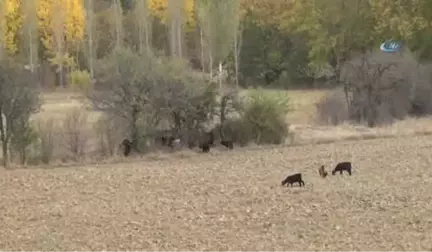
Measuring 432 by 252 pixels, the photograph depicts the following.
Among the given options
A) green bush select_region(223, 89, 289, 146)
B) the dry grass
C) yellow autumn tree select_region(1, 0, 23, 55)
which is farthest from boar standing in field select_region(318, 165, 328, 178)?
yellow autumn tree select_region(1, 0, 23, 55)

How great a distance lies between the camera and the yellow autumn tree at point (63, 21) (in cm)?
6172

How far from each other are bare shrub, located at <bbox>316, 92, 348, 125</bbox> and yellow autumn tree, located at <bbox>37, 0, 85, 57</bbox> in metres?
29.1

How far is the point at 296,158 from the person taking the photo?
83.3 feet

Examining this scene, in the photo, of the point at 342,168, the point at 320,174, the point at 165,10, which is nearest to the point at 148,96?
the point at 320,174

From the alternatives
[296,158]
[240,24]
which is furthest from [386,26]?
[296,158]

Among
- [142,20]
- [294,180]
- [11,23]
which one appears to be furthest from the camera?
[142,20]

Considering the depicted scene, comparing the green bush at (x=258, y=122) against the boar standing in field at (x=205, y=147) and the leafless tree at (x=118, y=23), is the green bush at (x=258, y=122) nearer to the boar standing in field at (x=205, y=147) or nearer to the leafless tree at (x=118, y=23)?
the boar standing in field at (x=205, y=147)

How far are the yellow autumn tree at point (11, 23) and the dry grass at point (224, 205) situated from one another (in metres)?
36.7

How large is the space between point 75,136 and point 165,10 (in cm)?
4043

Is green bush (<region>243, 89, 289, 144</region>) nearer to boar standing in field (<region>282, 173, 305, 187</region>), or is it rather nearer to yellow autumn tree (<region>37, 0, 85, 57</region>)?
boar standing in field (<region>282, 173, 305, 187</region>)

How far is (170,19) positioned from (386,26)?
2216 cm

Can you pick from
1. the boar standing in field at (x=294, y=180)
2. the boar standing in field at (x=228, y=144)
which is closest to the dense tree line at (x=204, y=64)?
the boar standing in field at (x=228, y=144)

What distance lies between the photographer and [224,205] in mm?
17938

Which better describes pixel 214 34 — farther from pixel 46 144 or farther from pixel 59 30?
pixel 46 144
